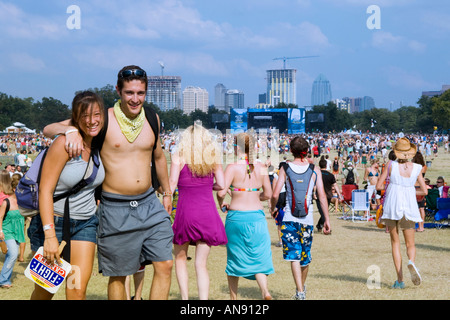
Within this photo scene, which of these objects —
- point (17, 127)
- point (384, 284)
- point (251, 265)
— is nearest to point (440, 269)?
point (384, 284)

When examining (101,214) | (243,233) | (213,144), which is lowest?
(243,233)

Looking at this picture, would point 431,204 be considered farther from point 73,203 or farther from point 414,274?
point 73,203

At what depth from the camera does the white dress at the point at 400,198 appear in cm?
775

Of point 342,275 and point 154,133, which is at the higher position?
point 154,133

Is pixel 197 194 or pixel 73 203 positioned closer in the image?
pixel 73 203

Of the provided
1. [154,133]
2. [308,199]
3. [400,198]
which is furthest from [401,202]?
[154,133]

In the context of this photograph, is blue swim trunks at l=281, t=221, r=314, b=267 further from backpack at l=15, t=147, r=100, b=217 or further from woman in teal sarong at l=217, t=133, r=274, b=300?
backpack at l=15, t=147, r=100, b=217

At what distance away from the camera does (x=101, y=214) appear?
4734 millimetres

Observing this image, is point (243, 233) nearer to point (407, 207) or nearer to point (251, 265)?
point (251, 265)

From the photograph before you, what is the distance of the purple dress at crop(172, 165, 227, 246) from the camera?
618cm

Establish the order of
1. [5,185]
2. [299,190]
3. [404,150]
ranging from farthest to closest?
1. [5,185]
2. [404,150]
3. [299,190]

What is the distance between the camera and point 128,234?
4.73 metres

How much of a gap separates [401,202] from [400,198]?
0.17ft
